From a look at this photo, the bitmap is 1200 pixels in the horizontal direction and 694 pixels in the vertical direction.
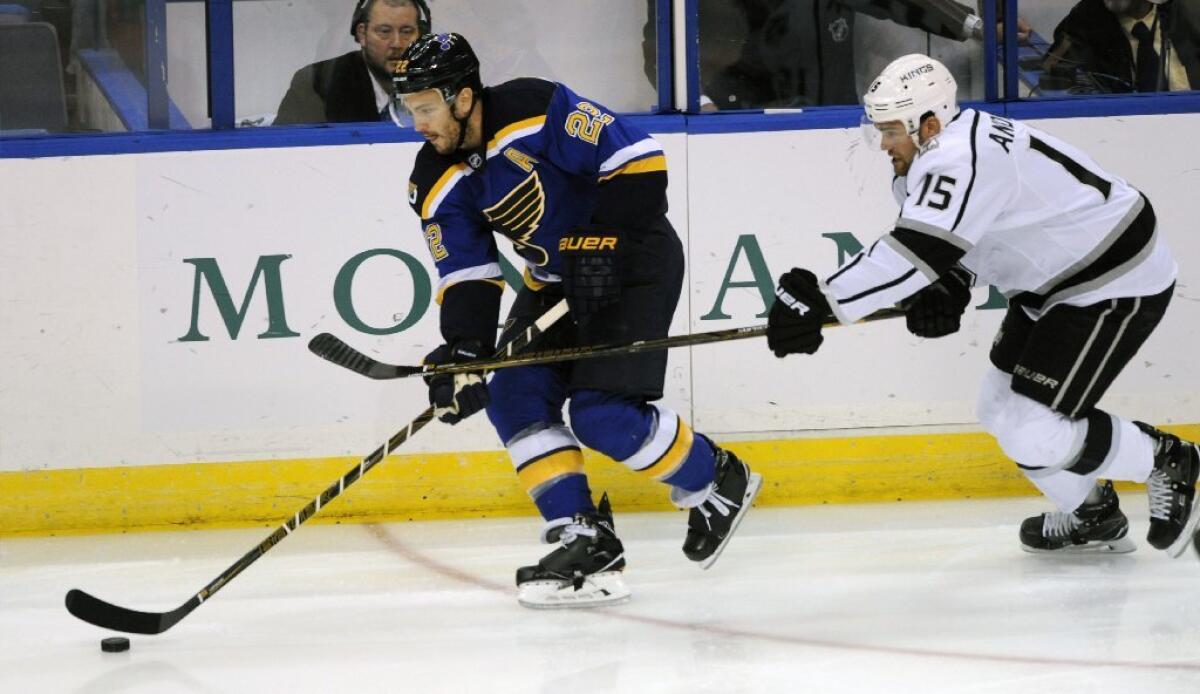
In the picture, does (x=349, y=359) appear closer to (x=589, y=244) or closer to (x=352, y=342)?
(x=589, y=244)

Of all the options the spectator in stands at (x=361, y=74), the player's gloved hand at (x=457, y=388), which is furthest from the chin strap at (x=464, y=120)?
the spectator in stands at (x=361, y=74)

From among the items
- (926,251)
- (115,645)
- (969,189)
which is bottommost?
(115,645)

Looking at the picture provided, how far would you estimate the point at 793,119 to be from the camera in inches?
156

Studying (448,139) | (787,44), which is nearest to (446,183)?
(448,139)

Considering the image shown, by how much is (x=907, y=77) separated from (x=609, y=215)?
58 centimetres

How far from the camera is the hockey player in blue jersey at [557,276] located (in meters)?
2.88

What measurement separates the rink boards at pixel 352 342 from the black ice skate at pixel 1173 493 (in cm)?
93

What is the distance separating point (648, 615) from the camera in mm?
2848

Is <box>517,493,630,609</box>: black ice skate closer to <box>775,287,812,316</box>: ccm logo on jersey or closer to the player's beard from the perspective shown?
<box>775,287,812,316</box>: ccm logo on jersey

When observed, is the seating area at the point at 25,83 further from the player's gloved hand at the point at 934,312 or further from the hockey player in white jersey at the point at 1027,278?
the player's gloved hand at the point at 934,312

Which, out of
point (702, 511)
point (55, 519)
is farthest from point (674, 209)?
point (55, 519)

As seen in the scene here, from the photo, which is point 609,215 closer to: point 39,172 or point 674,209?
point 674,209

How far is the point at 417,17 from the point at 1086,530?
205 centimetres

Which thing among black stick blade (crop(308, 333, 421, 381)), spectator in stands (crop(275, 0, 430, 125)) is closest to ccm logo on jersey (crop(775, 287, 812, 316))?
black stick blade (crop(308, 333, 421, 381))
